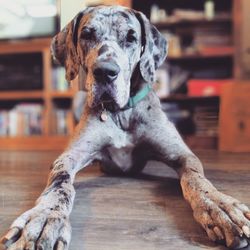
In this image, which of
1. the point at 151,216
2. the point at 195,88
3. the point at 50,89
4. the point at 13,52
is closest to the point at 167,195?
the point at 151,216

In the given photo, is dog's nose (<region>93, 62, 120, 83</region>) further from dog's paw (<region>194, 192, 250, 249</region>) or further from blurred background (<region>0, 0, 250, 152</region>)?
blurred background (<region>0, 0, 250, 152</region>)

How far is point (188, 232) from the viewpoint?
1124mm

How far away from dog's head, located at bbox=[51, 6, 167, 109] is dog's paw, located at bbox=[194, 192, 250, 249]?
0.55 m

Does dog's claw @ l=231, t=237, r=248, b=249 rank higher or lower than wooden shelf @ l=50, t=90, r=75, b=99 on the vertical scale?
higher

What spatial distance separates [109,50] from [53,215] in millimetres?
689

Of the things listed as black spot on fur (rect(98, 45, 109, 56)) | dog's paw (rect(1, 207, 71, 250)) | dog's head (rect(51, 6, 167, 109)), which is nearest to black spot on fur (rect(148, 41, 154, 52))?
dog's head (rect(51, 6, 167, 109))

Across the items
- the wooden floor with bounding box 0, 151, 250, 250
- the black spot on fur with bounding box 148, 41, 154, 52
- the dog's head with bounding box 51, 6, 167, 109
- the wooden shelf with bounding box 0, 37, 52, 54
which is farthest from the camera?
the wooden shelf with bounding box 0, 37, 52, 54

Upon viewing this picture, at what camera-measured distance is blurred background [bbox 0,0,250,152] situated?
11.1ft

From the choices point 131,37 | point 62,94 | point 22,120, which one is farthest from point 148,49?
point 22,120

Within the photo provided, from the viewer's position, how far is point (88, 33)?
1588 mm

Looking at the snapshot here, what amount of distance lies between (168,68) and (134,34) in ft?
6.58

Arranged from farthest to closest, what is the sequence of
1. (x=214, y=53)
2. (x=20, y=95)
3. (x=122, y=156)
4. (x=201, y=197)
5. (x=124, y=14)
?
(x=20, y=95), (x=214, y=53), (x=122, y=156), (x=124, y=14), (x=201, y=197)

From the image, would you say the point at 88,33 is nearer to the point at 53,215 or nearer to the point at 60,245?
the point at 53,215

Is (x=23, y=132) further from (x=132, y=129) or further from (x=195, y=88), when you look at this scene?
(x=132, y=129)
